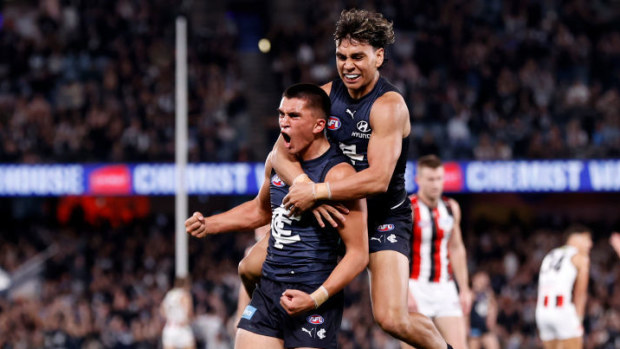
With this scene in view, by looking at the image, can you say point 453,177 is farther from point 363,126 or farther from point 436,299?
point 363,126


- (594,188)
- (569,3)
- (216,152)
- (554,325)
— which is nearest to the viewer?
(554,325)

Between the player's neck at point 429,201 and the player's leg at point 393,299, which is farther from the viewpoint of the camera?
the player's neck at point 429,201

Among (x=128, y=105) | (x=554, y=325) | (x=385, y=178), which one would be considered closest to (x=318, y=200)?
(x=385, y=178)

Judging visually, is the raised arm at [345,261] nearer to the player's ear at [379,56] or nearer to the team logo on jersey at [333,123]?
the team logo on jersey at [333,123]

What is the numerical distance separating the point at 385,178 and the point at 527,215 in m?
16.0

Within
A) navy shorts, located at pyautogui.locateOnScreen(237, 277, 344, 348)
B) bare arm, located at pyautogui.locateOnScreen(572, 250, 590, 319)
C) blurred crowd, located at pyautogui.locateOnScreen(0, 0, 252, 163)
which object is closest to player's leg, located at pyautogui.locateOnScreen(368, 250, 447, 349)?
navy shorts, located at pyautogui.locateOnScreen(237, 277, 344, 348)

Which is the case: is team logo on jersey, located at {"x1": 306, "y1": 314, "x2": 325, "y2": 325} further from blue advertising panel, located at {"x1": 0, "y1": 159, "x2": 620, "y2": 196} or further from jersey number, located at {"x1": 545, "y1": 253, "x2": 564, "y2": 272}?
blue advertising panel, located at {"x1": 0, "y1": 159, "x2": 620, "y2": 196}

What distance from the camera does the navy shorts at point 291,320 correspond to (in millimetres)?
5613

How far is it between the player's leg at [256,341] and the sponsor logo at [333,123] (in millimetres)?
1445

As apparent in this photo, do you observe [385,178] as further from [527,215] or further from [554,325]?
[527,215]

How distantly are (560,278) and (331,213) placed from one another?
17.3ft

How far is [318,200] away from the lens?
549 cm

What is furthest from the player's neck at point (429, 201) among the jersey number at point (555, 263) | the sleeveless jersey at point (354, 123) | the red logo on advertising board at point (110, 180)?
the red logo on advertising board at point (110, 180)

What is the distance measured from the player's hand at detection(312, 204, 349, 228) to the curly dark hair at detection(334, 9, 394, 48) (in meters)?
1.13
